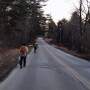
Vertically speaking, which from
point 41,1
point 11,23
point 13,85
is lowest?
point 13,85

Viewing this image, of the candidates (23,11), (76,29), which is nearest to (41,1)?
(76,29)

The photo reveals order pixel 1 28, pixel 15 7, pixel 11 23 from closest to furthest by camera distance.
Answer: pixel 15 7
pixel 11 23
pixel 1 28

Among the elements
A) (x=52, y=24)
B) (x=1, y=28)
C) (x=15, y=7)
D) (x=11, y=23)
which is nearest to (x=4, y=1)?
(x=15, y=7)

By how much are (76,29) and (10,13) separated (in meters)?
49.3

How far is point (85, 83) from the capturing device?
49.5 ft

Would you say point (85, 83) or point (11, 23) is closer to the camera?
point (85, 83)

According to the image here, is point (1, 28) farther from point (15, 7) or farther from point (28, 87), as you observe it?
point (28, 87)

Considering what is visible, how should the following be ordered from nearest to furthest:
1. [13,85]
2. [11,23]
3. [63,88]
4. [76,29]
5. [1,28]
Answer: [63,88] → [13,85] → [11,23] → [1,28] → [76,29]

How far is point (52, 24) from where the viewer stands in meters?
191

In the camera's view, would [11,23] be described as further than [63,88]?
→ Yes

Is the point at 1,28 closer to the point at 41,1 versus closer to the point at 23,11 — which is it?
the point at 23,11

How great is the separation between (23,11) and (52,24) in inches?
5670

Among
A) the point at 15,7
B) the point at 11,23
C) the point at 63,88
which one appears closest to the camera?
the point at 63,88

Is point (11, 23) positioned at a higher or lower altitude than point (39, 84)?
higher
